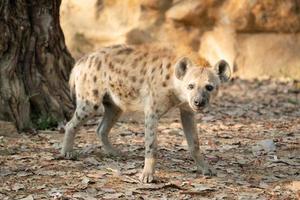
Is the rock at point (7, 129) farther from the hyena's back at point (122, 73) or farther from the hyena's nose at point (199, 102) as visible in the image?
the hyena's nose at point (199, 102)

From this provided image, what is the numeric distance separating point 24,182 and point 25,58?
2567mm

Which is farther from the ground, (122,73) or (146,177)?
(122,73)

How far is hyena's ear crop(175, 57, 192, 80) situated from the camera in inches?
254

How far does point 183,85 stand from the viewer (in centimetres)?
Answer: 645

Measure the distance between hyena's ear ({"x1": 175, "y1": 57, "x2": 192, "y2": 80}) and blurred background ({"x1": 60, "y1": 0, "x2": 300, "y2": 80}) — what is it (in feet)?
21.8

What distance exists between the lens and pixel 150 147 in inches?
257

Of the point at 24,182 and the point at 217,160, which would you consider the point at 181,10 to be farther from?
the point at 24,182

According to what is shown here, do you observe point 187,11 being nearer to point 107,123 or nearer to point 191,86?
point 107,123

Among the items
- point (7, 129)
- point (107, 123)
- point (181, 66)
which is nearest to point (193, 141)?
point (181, 66)

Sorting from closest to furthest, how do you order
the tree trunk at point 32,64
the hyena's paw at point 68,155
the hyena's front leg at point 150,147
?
the hyena's front leg at point 150,147
the hyena's paw at point 68,155
the tree trunk at point 32,64

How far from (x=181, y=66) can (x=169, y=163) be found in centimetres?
117

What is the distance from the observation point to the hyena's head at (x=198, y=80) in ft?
20.6

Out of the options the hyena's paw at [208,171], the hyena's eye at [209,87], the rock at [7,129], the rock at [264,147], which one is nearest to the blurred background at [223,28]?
the rock at [264,147]

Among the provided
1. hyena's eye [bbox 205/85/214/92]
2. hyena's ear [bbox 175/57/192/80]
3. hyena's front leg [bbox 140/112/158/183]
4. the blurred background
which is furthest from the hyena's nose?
the blurred background
